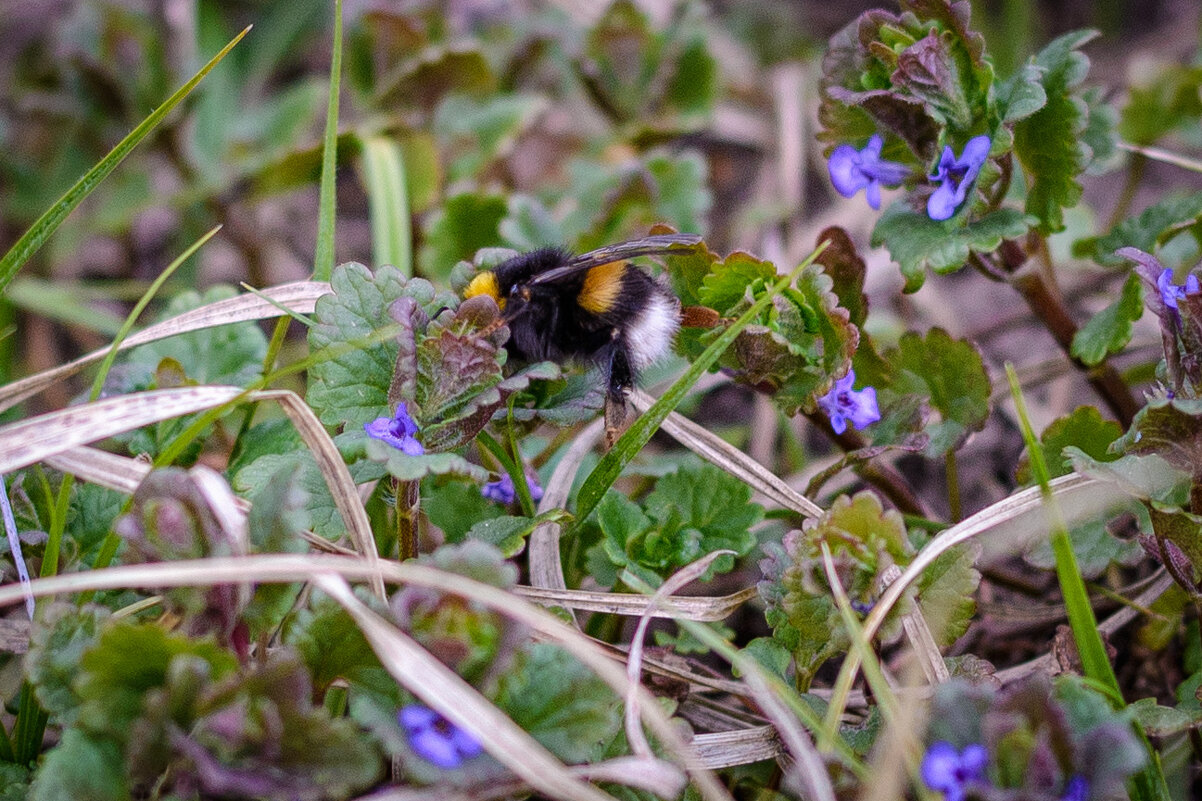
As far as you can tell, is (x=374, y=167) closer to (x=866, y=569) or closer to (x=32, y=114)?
(x=32, y=114)

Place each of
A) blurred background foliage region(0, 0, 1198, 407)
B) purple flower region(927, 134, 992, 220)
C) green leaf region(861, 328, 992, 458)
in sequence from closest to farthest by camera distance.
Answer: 1. purple flower region(927, 134, 992, 220)
2. green leaf region(861, 328, 992, 458)
3. blurred background foliage region(0, 0, 1198, 407)

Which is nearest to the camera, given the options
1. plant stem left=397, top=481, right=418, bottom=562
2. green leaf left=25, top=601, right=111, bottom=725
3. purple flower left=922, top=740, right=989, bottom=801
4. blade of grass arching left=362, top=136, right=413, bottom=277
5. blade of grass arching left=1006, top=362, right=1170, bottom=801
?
purple flower left=922, top=740, right=989, bottom=801

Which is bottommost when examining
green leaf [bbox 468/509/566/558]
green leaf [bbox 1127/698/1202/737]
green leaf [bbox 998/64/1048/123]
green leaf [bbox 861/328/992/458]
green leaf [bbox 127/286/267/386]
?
green leaf [bbox 1127/698/1202/737]

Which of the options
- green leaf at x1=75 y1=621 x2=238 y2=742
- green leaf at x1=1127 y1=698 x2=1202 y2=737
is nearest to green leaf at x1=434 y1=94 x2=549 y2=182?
green leaf at x1=75 y1=621 x2=238 y2=742

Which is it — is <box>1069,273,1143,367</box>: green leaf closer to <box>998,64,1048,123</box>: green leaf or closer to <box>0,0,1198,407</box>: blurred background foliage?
<box>998,64,1048,123</box>: green leaf

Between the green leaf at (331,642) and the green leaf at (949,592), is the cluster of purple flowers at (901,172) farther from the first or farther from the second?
the green leaf at (331,642)

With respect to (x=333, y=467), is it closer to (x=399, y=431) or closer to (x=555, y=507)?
(x=399, y=431)
